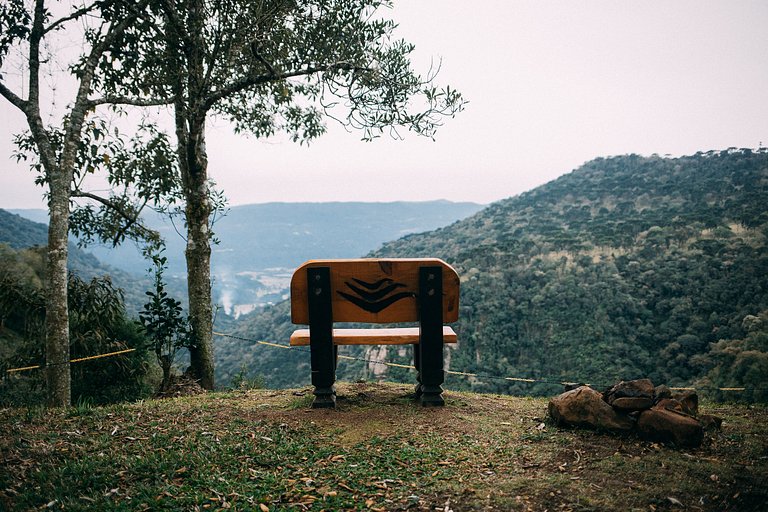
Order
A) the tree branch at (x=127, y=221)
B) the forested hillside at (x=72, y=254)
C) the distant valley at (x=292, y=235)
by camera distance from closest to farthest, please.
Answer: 1. the tree branch at (x=127, y=221)
2. the forested hillside at (x=72, y=254)
3. the distant valley at (x=292, y=235)

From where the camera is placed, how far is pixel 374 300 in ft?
12.5

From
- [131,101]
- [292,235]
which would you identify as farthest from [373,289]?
[292,235]

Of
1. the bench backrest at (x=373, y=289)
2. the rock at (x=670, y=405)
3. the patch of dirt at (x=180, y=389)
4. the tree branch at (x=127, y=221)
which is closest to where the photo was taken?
the rock at (x=670, y=405)

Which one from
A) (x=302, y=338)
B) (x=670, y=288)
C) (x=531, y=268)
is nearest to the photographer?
(x=302, y=338)

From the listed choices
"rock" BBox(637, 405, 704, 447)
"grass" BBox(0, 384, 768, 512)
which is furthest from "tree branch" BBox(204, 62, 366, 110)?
"rock" BBox(637, 405, 704, 447)

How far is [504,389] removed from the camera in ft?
75.1

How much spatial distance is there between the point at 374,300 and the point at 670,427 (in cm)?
221

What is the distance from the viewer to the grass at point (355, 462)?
2477mm

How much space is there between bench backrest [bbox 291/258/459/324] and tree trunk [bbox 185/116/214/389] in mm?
2440

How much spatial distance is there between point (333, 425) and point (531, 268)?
32861 millimetres

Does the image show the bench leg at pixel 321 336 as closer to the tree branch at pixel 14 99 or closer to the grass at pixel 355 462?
the grass at pixel 355 462

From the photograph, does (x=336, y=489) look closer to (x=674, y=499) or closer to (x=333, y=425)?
(x=333, y=425)

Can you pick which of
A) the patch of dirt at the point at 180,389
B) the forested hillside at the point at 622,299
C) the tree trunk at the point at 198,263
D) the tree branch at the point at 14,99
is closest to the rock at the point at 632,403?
the patch of dirt at the point at 180,389

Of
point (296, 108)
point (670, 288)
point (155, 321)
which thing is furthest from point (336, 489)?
point (670, 288)
